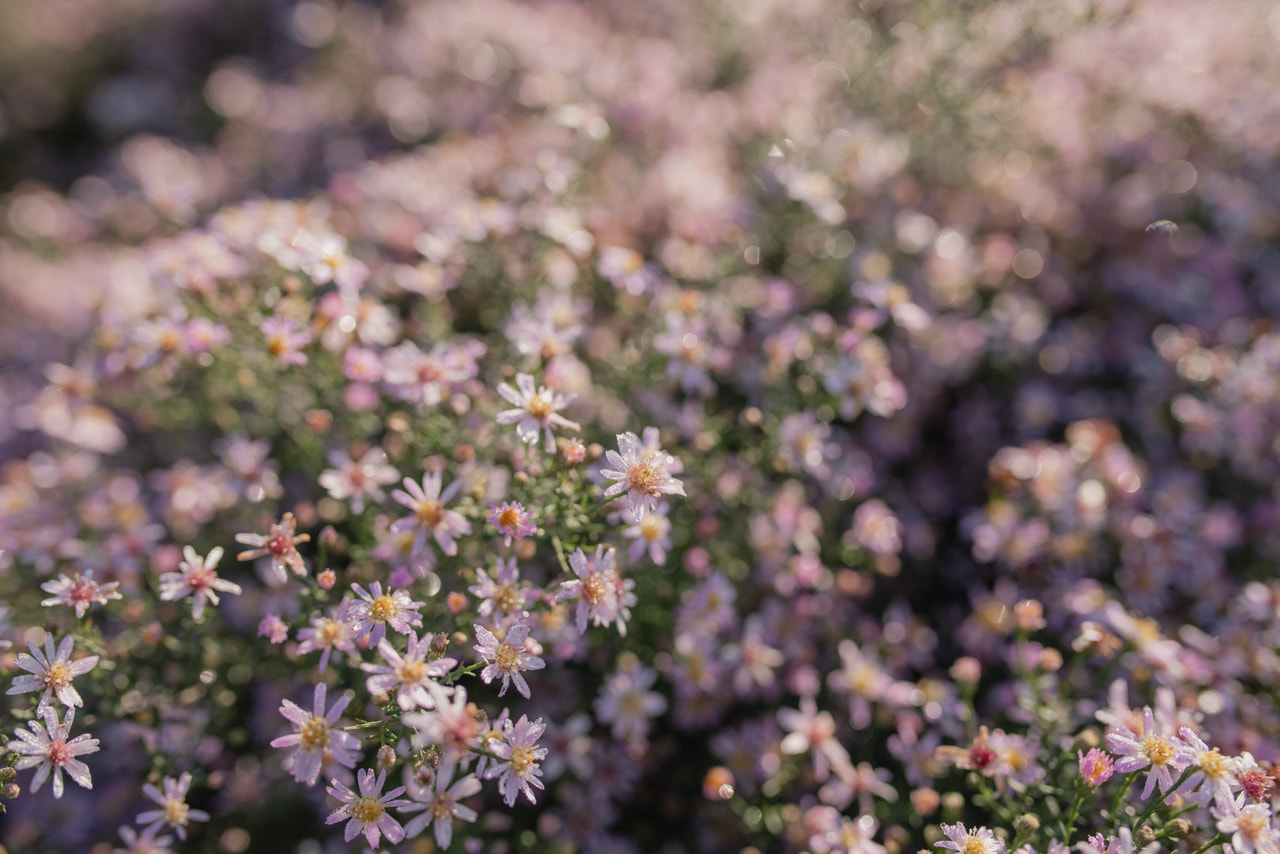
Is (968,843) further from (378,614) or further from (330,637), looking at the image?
(330,637)

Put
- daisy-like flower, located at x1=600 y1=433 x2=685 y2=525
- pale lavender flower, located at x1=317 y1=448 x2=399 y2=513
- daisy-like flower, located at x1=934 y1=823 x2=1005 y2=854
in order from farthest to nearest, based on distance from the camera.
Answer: pale lavender flower, located at x1=317 y1=448 x2=399 y2=513, daisy-like flower, located at x1=600 y1=433 x2=685 y2=525, daisy-like flower, located at x1=934 y1=823 x2=1005 y2=854

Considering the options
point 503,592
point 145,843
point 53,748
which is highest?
point 503,592

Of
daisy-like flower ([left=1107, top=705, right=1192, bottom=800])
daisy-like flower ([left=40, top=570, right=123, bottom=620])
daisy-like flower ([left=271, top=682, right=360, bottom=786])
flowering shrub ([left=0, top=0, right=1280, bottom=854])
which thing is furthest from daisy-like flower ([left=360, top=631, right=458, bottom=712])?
daisy-like flower ([left=1107, top=705, right=1192, bottom=800])

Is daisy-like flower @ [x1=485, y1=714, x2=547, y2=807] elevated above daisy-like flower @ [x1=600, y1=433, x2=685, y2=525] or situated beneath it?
situated beneath

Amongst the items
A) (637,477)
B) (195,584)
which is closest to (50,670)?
(195,584)

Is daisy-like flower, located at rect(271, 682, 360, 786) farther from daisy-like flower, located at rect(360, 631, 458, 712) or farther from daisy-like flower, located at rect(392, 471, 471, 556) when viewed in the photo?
daisy-like flower, located at rect(392, 471, 471, 556)

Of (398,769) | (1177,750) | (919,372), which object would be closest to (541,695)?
(398,769)
